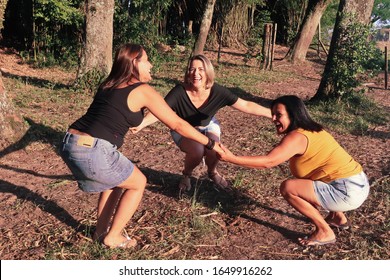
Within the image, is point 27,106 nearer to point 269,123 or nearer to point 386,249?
point 269,123

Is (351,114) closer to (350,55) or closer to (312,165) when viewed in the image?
(350,55)

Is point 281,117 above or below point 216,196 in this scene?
above

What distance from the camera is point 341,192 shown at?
11.9 ft

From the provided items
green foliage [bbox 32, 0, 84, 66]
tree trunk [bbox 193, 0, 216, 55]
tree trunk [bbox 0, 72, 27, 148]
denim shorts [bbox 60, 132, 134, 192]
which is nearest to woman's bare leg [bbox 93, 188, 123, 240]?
denim shorts [bbox 60, 132, 134, 192]

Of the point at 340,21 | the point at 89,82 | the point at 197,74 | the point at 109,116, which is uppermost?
the point at 340,21

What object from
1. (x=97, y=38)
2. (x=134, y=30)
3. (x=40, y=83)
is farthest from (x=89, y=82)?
(x=134, y=30)

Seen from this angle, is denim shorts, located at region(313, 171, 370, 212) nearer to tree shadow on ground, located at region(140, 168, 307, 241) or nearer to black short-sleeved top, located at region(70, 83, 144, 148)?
tree shadow on ground, located at region(140, 168, 307, 241)

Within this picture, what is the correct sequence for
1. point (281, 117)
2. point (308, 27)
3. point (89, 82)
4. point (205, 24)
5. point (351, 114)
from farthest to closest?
point (308, 27)
point (205, 24)
point (89, 82)
point (351, 114)
point (281, 117)

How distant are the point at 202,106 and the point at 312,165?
1.52m

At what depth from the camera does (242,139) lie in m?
7.12

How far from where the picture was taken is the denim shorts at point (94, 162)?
3205mm

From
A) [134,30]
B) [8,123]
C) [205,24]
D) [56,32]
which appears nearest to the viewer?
[8,123]

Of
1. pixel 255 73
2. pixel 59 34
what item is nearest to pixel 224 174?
pixel 255 73

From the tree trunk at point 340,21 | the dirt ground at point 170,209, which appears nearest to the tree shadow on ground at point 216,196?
the dirt ground at point 170,209
